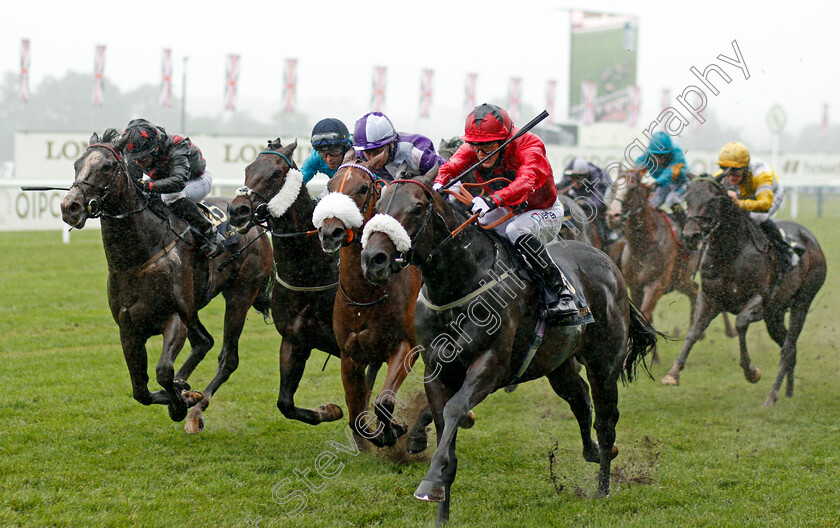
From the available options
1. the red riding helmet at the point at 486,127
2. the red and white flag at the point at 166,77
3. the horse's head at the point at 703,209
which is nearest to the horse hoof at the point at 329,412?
the red riding helmet at the point at 486,127

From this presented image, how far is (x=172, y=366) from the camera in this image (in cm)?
560

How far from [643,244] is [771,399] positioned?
2589mm

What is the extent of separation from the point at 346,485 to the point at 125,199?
2352 millimetres

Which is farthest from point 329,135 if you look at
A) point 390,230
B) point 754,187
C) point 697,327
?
point 754,187

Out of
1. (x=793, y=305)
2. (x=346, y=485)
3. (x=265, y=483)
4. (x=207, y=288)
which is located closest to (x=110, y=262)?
(x=207, y=288)

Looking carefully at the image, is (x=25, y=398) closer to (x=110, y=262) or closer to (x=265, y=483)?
(x=110, y=262)

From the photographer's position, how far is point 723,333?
1208 centimetres

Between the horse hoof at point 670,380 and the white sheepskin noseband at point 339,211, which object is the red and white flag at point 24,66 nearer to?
the horse hoof at point 670,380

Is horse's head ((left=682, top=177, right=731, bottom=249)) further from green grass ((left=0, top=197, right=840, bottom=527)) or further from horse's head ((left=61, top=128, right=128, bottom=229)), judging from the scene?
horse's head ((left=61, top=128, right=128, bottom=229))

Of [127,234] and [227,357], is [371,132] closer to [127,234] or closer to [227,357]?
[127,234]

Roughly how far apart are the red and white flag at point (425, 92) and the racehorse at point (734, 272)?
32.2 metres

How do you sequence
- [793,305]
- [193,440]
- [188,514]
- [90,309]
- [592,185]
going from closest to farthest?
[188,514] → [193,440] → [793,305] → [592,185] → [90,309]

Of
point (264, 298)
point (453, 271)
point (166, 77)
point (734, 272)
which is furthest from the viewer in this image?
point (166, 77)

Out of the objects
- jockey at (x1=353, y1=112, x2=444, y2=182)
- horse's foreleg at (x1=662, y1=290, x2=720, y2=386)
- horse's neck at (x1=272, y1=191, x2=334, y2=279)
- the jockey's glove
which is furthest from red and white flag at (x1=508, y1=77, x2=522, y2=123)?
the jockey's glove
